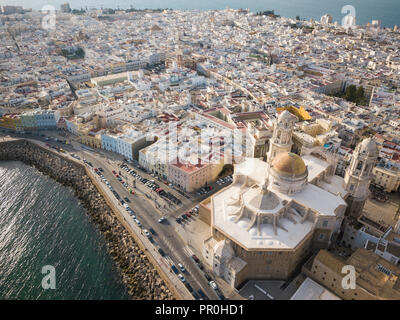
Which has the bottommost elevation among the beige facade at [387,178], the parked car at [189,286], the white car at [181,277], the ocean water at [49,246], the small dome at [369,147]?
the ocean water at [49,246]

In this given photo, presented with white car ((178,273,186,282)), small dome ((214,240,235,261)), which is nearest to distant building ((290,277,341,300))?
small dome ((214,240,235,261))

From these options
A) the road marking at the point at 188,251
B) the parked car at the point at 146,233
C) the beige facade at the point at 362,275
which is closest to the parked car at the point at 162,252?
the road marking at the point at 188,251

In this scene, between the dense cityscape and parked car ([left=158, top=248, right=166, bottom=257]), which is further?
parked car ([left=158, top=248, right=166, bottom=257])

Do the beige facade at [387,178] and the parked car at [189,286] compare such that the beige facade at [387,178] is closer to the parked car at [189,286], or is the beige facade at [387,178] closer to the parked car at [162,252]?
the parked car at [189,286]

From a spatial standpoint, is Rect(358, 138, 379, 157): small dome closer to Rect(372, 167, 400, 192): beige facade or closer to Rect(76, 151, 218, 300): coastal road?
Rect(372, 167, 400, 192): beige facade

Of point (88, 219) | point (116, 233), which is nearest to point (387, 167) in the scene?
point (116, 233)

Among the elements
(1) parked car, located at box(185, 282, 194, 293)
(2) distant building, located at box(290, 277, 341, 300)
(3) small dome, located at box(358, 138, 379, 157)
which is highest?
(3) small dome, located at box(358, 138, 379, 157)
